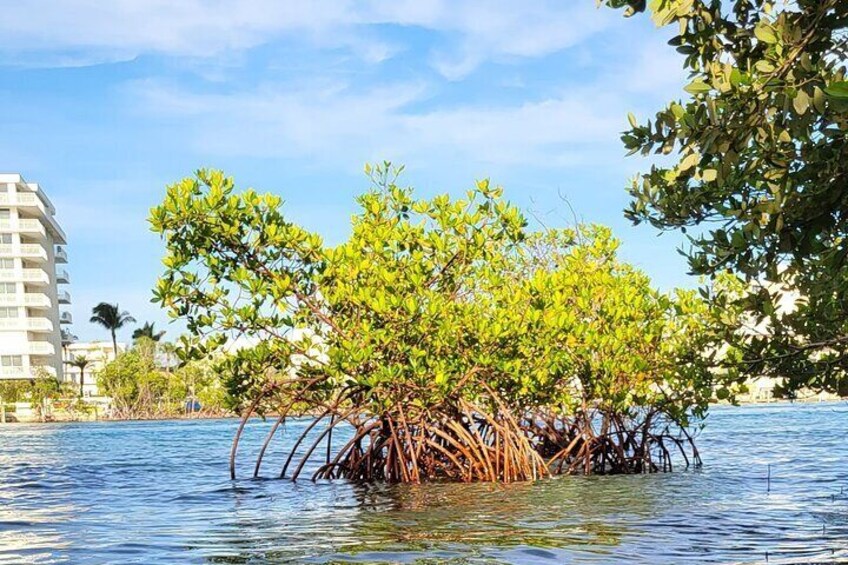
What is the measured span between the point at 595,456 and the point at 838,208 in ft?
42.4

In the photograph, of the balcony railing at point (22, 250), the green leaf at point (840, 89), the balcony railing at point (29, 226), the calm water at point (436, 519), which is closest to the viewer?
the green leaf at point (840, 89)

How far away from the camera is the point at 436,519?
12.0 meters

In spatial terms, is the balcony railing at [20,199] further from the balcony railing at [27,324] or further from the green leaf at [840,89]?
the green leaf at [840,89]

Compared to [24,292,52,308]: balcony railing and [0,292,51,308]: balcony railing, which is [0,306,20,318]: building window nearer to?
[0,292,51,308]: balcony railing

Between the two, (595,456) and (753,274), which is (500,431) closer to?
(595,456)

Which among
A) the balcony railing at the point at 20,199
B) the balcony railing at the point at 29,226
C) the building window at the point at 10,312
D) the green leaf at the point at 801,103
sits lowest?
the green leaf at the point at 801,103

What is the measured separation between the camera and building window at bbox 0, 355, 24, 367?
273ft

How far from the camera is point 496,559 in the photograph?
9164mm

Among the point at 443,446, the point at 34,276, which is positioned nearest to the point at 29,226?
the point at 34,276

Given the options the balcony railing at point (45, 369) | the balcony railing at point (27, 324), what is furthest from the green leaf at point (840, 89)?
the balcony railing at point (27, 324)

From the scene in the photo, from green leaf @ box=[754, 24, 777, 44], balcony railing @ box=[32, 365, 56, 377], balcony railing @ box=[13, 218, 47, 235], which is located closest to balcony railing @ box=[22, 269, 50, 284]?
balcony railing @ box=[13, 218, 47, 235]

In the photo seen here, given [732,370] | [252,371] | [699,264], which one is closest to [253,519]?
[252,371]

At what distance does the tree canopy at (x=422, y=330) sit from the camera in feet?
49.2

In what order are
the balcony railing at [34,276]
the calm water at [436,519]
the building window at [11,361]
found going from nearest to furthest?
1. the calm water at [436,519]
2. the building window at [11,361]
3. the balcony railing at [34,276]
